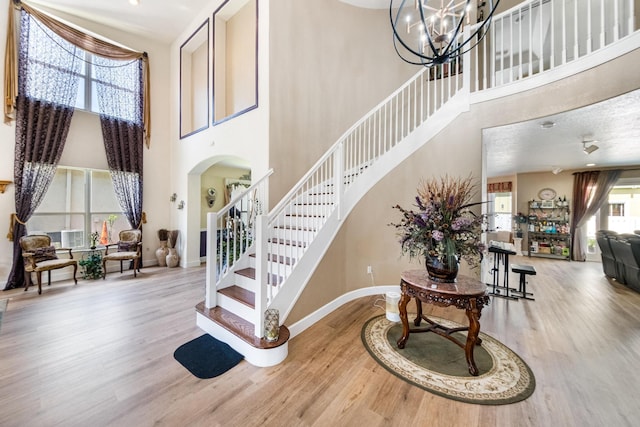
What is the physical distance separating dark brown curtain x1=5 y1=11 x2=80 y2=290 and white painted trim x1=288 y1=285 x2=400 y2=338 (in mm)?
5124

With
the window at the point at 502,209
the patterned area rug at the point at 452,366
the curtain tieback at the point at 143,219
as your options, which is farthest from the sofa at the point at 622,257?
the curtain tieback at the point at 143,219

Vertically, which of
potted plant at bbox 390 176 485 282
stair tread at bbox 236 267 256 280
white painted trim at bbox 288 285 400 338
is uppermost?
potted plant at bbox 390 176 485 282

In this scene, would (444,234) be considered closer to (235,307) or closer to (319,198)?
(319,198)

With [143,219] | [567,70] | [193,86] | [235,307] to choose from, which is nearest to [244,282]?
[235,307]

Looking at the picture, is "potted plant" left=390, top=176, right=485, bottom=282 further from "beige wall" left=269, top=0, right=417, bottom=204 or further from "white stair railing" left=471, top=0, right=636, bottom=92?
"white stair railing" left=471, top=0, right=636, bottom=92

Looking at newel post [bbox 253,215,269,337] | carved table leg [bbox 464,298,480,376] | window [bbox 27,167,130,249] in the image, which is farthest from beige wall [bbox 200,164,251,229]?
carved table leg [bbox 464,298,480,376]

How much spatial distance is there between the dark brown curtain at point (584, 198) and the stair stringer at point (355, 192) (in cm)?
623

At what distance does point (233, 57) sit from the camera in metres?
5.07

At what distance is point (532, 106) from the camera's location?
3.12 m

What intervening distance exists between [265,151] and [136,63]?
179 inches

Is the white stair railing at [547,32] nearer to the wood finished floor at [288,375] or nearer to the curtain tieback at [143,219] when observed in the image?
the wood finished floor at [288,375]

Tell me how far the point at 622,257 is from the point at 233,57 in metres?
8.58

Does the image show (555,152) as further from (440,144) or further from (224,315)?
(224,315)

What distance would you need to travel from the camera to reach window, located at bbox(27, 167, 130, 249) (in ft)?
14.9
